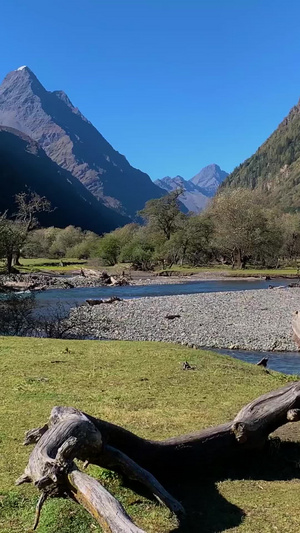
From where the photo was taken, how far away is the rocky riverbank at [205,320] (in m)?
20.4

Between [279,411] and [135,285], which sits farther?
[135,285]

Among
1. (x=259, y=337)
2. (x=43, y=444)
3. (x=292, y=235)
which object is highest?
(x=292, y=235)

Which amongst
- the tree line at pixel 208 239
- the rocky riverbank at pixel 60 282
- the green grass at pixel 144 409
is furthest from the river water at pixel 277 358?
the tree line at pixel 208 239

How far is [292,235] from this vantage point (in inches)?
3871

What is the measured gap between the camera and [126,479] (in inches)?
222

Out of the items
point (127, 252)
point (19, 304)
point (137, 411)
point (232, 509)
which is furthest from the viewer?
point (127, 252)

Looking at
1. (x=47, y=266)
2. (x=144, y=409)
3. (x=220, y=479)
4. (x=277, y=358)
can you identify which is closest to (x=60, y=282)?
(x=47, y=266)

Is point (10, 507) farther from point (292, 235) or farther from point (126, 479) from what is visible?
point (292, 235)

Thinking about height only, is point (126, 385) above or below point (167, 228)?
below

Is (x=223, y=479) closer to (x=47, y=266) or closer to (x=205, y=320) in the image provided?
(x=205, y=320)

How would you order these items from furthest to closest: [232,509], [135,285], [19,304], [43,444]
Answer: [135,285]
[19,304]
[232,509]
[43,444]

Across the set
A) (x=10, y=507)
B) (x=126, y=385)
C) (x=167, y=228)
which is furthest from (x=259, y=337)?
(x=167, y=228)

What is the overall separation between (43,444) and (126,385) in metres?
5.41

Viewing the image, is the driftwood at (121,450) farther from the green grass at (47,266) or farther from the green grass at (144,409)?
the green grass at (47,266)
